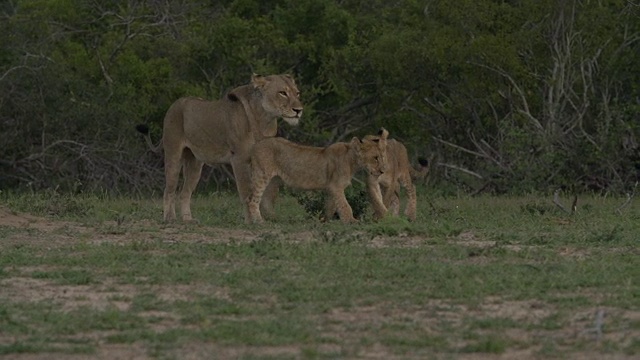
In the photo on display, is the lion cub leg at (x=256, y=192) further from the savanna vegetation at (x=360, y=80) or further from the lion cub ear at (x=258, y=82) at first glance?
the savanna vegetation at (x=360, y=80)

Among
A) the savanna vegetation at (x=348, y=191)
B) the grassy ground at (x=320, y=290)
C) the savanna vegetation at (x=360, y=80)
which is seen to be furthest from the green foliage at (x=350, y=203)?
the savanna vegetation at (x=360, y=80)

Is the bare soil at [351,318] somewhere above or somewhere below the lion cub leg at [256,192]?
above

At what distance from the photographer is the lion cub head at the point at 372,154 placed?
13.5 meters

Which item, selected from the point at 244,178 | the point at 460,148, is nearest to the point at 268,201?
the point at 244,178

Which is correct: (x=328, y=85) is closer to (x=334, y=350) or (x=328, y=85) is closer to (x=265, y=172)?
(x=265, y=172)

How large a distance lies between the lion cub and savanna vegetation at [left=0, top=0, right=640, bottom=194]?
15.1 feet

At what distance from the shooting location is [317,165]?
13.6 meters

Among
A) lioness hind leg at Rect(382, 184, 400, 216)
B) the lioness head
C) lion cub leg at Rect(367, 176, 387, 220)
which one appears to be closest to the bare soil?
lion cub leg at Rect(367, 176, 387, 220)

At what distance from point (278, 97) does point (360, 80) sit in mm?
8836

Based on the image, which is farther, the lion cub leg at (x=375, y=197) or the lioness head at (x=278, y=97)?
the lioness head at (x=278, y=97)

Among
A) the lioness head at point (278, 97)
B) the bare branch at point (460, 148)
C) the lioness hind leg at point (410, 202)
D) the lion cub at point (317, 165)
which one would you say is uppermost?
the lioness head at point (278, 97)

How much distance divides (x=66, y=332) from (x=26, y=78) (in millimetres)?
13883

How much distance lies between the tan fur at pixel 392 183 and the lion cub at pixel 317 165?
0.66ft

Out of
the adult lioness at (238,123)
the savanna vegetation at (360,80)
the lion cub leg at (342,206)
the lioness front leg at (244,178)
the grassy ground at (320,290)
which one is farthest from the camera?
the savanna vegetation at (360,80)
